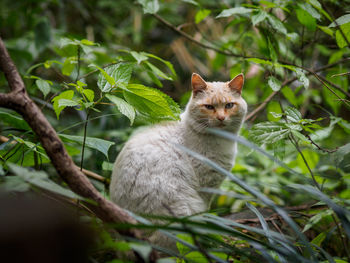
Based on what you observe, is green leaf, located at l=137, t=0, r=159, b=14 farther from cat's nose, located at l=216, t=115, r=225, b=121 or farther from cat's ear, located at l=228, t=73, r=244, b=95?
cat's nose, located at l=216, t=115, r=225, b=121

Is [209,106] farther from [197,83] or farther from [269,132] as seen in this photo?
[269,132]

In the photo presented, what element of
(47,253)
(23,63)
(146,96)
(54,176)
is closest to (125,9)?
(23,63)

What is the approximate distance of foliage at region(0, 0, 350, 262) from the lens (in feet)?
3.55

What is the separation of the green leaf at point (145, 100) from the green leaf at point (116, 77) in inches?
2.0

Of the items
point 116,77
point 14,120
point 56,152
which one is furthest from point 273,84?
point 14,120

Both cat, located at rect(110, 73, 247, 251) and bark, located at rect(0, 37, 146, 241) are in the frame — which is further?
cat, located at rect(110, 73, 247, 251)

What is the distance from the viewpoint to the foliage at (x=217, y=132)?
1083 millimetres

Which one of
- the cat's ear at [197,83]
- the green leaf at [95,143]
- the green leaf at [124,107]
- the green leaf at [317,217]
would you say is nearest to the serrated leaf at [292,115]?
the green leaf at [317,217]

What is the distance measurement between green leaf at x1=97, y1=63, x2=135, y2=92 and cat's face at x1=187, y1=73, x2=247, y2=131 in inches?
25.4

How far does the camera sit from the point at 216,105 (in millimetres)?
1967

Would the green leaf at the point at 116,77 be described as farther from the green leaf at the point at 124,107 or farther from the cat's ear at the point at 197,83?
the cat's ear at the point at 197,83

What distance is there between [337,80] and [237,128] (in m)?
0.69

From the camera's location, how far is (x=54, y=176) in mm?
2133

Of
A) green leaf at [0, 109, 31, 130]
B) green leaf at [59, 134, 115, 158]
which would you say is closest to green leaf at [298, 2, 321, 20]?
green leaf at [59, 134, 115, 158]
